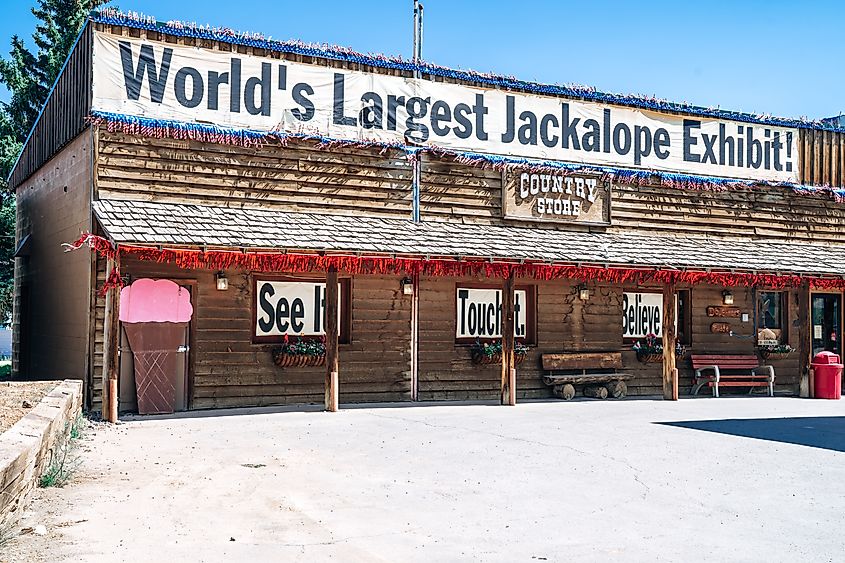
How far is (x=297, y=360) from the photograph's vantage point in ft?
49.7

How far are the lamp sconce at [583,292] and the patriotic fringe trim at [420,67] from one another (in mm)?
3614

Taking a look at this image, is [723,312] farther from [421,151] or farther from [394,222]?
[394,222]

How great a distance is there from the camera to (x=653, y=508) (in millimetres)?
7449

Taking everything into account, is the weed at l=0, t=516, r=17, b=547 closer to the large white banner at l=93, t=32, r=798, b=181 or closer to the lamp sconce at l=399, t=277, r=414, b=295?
the large white banner at l=93, t=32, r=798, b=181

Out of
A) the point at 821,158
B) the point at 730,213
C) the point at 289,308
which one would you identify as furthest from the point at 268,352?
the point at 821,158

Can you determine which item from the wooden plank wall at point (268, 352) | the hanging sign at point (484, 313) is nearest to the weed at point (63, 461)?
the wooden plank wall at point (268, 352)

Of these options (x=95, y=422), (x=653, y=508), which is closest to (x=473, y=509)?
(x=653, y=508)

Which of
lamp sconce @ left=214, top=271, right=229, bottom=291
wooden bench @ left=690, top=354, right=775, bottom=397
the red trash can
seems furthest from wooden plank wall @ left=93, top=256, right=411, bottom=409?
the red trash can

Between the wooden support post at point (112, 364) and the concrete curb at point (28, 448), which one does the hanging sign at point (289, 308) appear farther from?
the concrete curb at point (28, 448)

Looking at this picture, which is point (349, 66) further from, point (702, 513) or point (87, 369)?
point (702, 513)

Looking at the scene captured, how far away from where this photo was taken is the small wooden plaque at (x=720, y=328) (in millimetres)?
18922

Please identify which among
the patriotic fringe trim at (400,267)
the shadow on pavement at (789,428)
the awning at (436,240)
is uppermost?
the awning at (436,240)

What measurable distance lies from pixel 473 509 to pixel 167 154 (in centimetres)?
890

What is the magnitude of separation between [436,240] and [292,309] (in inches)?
105
